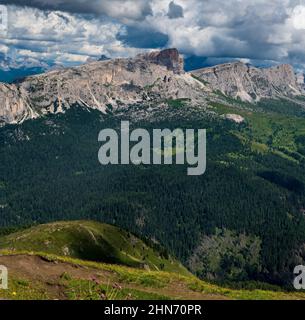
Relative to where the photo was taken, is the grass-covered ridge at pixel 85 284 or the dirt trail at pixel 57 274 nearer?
the grass-covered ridge at pixel 85 284

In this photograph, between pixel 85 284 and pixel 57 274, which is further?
pixel 57 274

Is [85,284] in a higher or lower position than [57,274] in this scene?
lower

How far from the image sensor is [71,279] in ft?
194

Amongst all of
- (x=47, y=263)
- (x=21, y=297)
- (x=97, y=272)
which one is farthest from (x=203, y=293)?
(x=21, y=297)

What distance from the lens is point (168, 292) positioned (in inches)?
2509

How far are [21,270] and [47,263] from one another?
5.45m

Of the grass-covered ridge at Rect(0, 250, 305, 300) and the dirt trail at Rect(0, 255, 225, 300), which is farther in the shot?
the dirt trail at Rect(0, 255, 225, 300)
